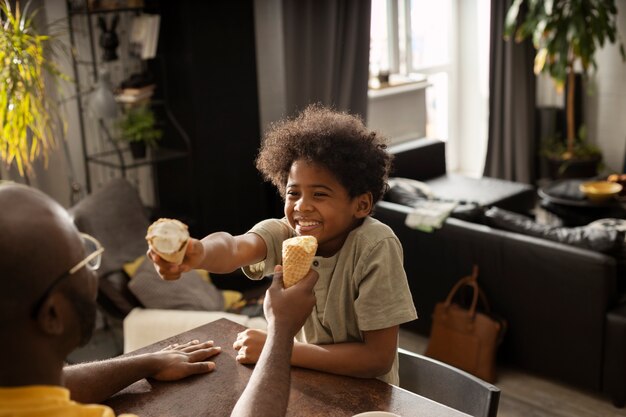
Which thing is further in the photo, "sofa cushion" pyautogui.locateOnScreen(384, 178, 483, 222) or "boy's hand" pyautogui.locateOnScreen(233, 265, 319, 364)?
"sofa cushion" pyautogui.locateOnScreen(384, 178, 483, 222)

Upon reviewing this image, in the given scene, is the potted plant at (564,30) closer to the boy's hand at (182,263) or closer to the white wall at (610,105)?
the white wall at (610,105)

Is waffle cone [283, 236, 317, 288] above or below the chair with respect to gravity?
above

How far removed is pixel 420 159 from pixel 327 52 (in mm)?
926

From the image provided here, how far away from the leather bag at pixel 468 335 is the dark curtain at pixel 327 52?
1891 millimetres

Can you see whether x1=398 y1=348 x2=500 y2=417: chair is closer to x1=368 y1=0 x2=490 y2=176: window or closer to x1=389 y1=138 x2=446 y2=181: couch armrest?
x1=389 y1=138 x2=446 y2=181: couch armrest

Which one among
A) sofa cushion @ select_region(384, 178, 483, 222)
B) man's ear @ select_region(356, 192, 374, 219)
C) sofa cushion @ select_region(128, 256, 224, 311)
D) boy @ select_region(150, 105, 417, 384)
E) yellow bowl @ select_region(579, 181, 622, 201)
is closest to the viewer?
boy @ select_region(150, 105, 417, 384)

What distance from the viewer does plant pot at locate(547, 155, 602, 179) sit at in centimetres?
620

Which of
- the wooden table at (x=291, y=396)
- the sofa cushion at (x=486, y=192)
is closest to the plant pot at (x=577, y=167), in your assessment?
the sofa cushion at (x=486, y=192)

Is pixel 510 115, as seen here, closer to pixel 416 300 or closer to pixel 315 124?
pixel 416 300

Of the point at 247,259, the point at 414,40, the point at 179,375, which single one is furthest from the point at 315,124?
the point at 414,40

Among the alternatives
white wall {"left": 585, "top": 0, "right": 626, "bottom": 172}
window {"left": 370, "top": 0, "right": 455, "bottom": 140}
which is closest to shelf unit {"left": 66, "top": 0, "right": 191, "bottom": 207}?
window {"left": 370, "top": 0, "right": 455, "bottom": 140}

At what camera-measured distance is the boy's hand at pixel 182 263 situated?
1199 millimetres

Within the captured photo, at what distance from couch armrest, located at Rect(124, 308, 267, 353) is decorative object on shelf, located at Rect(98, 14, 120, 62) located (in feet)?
5.33

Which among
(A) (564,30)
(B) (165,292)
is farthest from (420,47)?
(B) (165,292)
